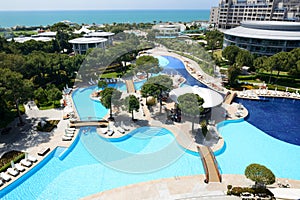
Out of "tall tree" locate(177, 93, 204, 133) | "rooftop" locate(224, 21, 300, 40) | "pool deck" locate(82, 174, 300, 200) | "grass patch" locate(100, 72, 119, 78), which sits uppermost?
"rooftop" locate(224, 21, 300, 40)

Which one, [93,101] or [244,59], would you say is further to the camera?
[244,59]

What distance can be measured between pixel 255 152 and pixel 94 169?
1290cm

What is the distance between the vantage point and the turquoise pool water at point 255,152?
618 inches

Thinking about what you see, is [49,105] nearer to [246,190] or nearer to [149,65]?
[149,65]

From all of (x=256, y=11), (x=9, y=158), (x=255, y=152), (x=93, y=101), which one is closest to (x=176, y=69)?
(x=93, y=101)

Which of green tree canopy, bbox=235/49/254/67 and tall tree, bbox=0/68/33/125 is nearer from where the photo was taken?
tall tree, bbox=0/68/33/125

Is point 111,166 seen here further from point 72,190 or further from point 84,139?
point 84,139

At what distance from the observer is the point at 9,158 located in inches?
626

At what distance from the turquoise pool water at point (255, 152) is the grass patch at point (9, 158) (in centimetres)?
1510

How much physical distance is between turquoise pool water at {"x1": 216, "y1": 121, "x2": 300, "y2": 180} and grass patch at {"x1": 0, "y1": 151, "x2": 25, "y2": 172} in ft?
49.6

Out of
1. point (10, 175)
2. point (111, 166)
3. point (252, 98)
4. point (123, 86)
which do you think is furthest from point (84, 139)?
point (252, 98)

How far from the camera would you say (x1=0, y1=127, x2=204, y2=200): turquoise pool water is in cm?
1377

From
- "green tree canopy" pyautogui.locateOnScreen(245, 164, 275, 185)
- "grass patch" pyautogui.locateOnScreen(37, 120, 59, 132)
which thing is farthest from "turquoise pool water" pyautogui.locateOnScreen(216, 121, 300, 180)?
"grass patch" pyautogui.locateOnScreen(37, 120, 59, 132)

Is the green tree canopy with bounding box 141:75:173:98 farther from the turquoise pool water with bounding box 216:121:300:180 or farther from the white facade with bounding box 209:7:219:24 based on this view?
the white facade with bounding box 209:7:219:24
